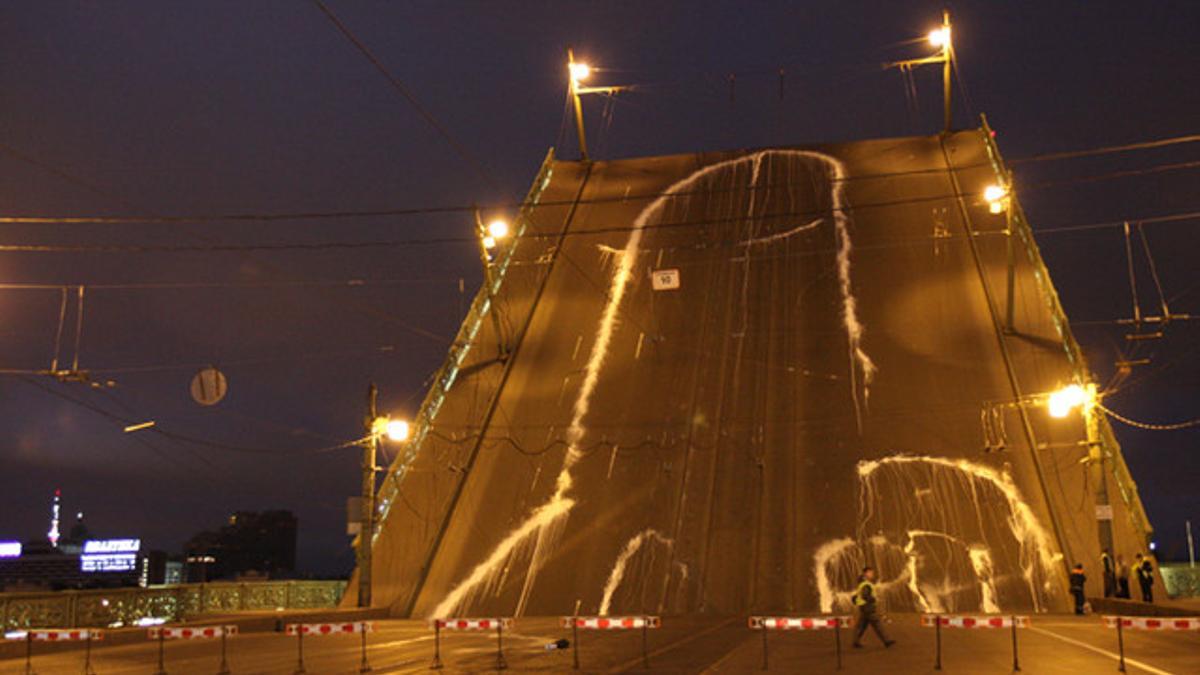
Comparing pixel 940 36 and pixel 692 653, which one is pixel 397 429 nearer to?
pixel 692 653

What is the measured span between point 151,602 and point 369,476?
5842 millimetres

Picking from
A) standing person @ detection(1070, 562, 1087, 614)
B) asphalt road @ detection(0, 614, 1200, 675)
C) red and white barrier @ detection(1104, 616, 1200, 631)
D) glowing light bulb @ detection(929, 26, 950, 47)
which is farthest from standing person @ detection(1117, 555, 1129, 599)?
glowing light bulb @ detection(929, 26, 950, 47)

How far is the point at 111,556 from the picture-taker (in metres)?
66.3

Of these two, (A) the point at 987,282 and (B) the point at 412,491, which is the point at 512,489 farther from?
(A) the point at 987,282

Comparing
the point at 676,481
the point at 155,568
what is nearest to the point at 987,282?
the point at 676,481

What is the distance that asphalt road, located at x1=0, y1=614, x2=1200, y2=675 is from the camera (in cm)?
1504

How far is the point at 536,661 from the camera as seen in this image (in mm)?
16312

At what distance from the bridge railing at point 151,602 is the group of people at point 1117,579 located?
67.3 feet

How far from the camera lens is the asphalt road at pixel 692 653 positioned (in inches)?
592

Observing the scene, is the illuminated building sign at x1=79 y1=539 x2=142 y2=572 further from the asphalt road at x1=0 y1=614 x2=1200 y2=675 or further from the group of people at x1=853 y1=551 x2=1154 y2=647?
the group of people at x1=853 y1=551 x2=1154 y2=647

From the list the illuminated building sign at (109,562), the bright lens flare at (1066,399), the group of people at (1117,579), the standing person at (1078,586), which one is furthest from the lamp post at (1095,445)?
the illuminated building sign at (109,562)

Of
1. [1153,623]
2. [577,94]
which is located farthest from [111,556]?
[1153,623]

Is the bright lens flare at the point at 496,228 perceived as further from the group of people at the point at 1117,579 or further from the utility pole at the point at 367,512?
the group of people at the point at 1117,579

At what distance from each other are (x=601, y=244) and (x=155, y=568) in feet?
71.6
